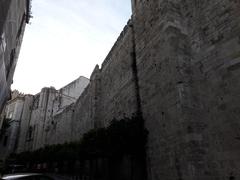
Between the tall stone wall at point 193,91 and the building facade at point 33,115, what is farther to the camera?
the building facade at point 33,115

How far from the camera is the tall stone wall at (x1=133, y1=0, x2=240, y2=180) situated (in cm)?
543

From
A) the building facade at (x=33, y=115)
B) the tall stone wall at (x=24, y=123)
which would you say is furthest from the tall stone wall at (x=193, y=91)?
the tall stone wall at (x=24, y=123)

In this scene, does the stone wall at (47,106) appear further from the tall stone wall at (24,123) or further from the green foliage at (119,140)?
the green foliage at (119,140)

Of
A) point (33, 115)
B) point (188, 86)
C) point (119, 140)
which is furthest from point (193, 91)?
point (33, 115)

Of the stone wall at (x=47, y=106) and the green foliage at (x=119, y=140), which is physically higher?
the stone wall at (x=47, y=106)

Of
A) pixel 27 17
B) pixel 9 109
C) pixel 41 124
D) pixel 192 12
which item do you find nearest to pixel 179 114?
pixel 192 12

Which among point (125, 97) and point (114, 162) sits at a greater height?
point (125, 97)

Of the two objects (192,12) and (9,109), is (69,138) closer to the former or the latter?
(192,12)

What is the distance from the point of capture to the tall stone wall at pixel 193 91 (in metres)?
5.43

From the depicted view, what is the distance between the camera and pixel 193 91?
21.0 feet

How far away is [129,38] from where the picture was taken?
10742 millimetres

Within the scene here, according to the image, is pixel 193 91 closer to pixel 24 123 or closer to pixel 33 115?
pixel 33 115

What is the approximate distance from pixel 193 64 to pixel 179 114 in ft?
5.67

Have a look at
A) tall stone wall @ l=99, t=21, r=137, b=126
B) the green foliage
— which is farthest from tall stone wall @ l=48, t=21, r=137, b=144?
the green foliage
